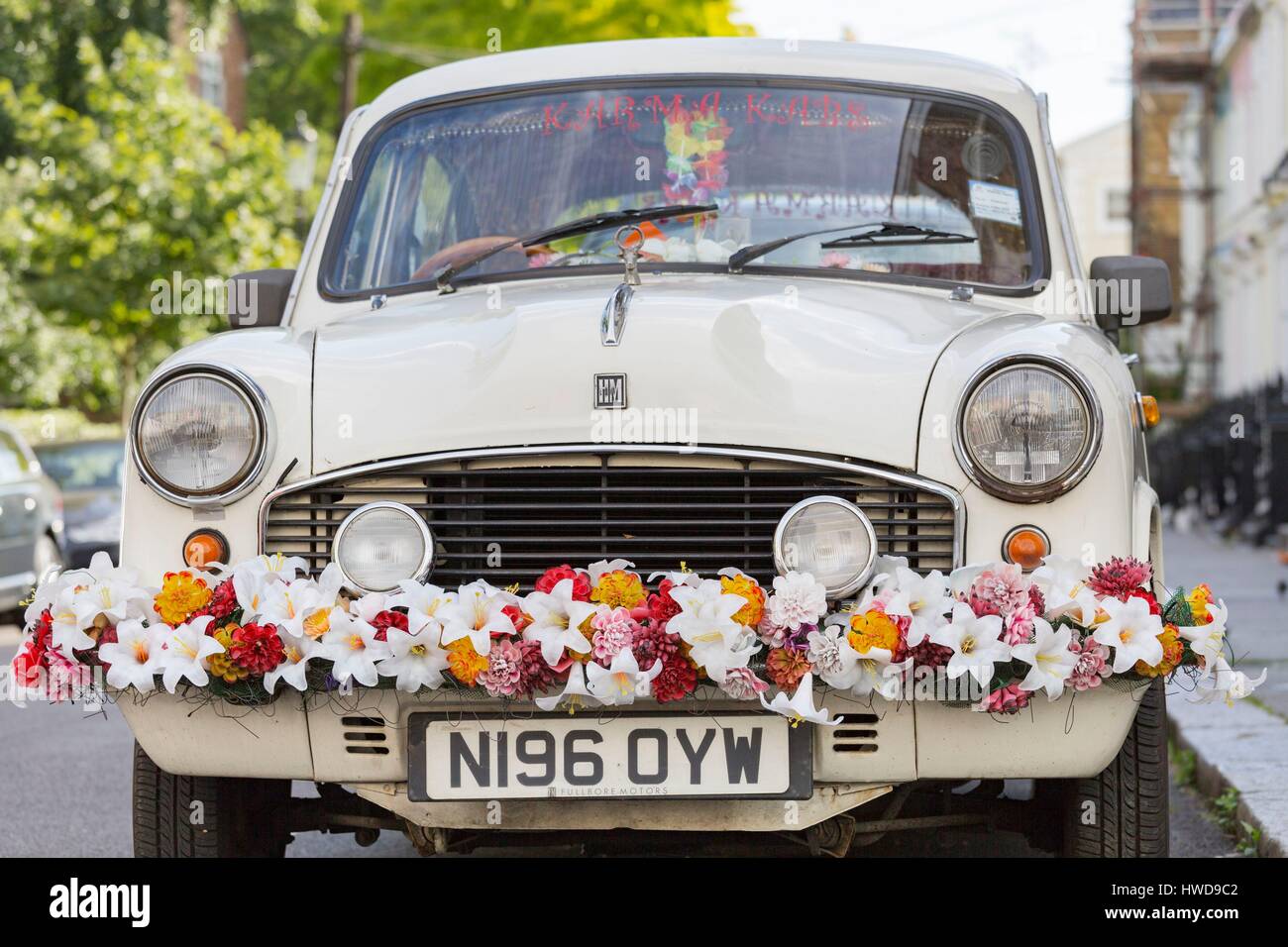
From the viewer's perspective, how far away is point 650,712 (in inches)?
136

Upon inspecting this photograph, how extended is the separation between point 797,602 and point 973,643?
322 millimetres

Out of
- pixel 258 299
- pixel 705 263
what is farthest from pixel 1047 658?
pixel 258 299

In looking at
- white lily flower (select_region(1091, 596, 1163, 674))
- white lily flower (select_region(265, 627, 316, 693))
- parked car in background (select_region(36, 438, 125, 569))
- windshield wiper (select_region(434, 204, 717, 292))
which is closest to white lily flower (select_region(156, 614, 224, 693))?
white lily flower (select_region(265, 627, 316, 693))

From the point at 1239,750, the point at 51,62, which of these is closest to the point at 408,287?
the point at 1239,750

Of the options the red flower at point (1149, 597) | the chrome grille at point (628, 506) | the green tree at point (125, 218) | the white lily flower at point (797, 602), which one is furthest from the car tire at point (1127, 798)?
the green tree at point (125, 218)

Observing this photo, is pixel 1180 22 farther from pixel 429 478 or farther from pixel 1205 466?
pixel 429 478

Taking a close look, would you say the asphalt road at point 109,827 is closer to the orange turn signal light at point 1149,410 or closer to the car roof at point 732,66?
the orange turn signal light at point 1149,410

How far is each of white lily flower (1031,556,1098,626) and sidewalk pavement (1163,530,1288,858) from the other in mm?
316

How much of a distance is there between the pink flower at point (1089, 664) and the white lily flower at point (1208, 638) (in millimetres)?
191

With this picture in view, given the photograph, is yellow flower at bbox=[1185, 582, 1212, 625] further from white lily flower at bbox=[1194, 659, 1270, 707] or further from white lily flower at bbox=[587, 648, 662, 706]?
white lily flower at bbox=[587, 648, 662, 706]

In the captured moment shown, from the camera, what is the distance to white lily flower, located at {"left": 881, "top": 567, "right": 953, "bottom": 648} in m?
3.33

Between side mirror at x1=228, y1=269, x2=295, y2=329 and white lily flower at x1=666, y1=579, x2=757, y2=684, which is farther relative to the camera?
side mirror at x1=228, y1=269, x2=295, y2=329

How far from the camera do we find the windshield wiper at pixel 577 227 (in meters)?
4.57

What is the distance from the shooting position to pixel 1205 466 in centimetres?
2034
